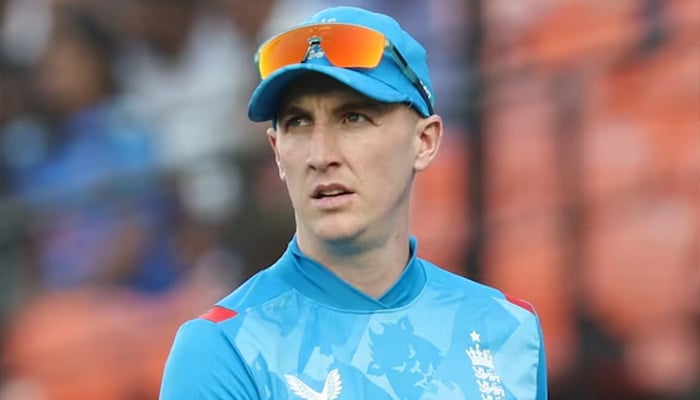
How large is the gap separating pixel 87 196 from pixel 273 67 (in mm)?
4020

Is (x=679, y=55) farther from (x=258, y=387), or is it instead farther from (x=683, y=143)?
(x=258, y=387)

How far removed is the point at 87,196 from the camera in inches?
246

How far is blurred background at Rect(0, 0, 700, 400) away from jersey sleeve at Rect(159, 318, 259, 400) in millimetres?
2995

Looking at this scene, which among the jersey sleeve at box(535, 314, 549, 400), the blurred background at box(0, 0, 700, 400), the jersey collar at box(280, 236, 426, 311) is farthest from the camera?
the blurred background at box(0, 0, 700, 400)

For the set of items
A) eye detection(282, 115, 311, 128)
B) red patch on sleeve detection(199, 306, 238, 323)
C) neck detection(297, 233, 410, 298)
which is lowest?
red patch on sleeve detection(199, 306, 238, 323)

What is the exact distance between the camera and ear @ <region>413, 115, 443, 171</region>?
2.53 meters

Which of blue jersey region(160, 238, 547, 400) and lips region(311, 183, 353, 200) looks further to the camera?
lips region(311, 183, 353, 200)

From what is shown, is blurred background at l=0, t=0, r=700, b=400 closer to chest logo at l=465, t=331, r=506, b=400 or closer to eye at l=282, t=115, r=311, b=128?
chest logo at l=465, t=331, r=506, b=400

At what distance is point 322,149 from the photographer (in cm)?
234

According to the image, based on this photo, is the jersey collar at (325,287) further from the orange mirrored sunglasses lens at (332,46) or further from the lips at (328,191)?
the orange mirrored sunglasses lens at (332,46)

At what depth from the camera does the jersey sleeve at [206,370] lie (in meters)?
2.21

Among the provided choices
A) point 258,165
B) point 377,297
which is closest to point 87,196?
point 258,165

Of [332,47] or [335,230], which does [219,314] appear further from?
[332,47]

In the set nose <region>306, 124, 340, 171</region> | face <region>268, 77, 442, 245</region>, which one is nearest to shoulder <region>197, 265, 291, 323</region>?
face <region>268, 77, 442, 245</region>
